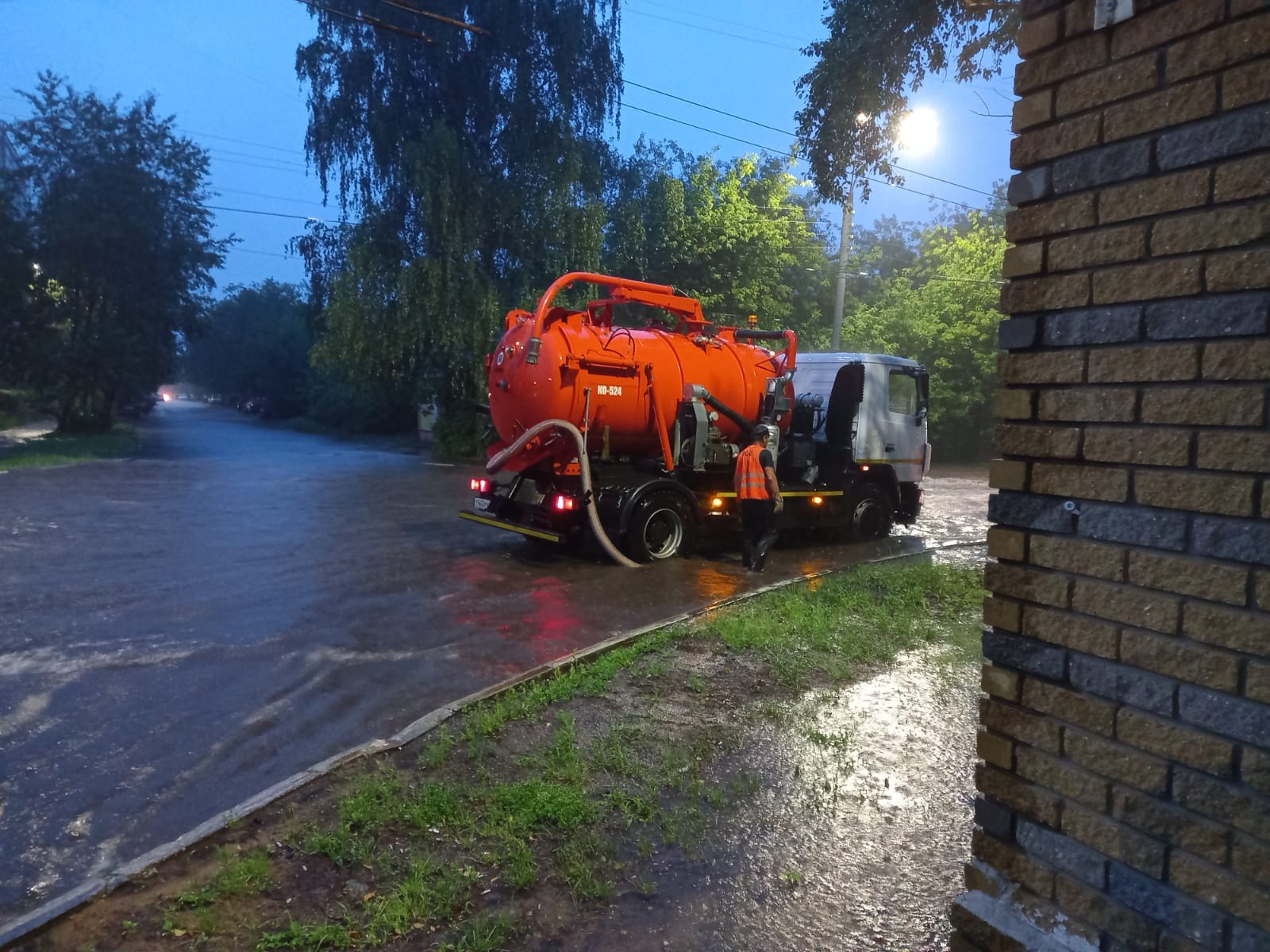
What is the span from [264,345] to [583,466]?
62367 mm

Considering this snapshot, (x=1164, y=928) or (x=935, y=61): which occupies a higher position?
(x=935, y=61)

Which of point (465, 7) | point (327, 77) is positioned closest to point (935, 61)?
point (465, 7)

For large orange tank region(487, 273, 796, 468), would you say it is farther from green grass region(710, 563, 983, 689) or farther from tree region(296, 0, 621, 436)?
tree region(296, 0, 621, 436)

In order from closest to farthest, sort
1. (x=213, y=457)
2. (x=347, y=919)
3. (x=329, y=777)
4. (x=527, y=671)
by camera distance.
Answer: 1. (x=347, y=919)
2. (x=329, y=777)
3. (x=527, y=671)
4. (x=213, y=457)

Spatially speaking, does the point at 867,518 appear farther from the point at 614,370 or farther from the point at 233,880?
the point at 233,880

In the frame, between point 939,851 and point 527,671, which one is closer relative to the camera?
point 939,851

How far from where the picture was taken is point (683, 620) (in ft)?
25.4

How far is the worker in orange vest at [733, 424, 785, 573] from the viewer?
33.4 ft

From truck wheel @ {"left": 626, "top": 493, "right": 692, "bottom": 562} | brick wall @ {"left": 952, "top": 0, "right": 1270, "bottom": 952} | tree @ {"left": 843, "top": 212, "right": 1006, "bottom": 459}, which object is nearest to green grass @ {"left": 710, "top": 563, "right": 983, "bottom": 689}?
truck wheel @ {"left": 626, "top": 493, "right": 692, "bottom": 562}

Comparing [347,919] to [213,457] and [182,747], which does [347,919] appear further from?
[213,457]

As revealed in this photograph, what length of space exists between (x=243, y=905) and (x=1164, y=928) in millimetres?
3070

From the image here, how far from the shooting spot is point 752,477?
1017 centimetres

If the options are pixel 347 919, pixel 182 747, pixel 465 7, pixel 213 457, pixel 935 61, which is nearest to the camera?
pixel 347 919

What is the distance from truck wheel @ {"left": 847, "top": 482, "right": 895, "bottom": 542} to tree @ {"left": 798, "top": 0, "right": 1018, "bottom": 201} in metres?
4.15
